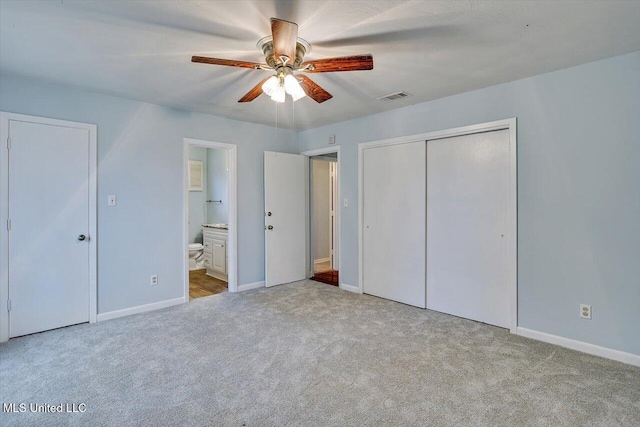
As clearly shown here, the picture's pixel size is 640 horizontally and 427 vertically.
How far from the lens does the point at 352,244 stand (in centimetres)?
442

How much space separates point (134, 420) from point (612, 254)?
138 inches

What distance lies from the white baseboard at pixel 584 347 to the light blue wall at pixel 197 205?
553 centimetres

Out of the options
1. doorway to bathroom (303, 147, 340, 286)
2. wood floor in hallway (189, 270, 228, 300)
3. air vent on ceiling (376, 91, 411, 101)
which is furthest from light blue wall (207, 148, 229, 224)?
air vent on ceiling (376, 91, 411, 101)

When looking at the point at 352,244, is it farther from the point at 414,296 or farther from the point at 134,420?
the point at 134,420

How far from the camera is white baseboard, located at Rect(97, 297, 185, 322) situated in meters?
3.37

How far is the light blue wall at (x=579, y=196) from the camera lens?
2445mm

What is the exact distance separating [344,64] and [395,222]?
7.71 ft

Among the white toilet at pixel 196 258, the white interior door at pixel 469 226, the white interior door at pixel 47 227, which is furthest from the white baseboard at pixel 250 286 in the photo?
the white interior door at pixel 469 226

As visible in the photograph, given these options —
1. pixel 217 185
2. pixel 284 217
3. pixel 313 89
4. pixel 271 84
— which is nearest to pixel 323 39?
pixel 313 89

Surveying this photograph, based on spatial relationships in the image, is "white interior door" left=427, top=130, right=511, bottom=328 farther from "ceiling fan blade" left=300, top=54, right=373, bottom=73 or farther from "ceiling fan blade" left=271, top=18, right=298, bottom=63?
"ceiling fan blade" left=271, top=18, right=298, bottom=63

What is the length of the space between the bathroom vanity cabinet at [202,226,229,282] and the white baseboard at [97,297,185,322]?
1121 mm

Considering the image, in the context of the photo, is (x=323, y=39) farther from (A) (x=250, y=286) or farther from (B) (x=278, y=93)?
(A) (x=250, y=286)

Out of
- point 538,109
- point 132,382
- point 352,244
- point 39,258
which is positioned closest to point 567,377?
point 538,109
